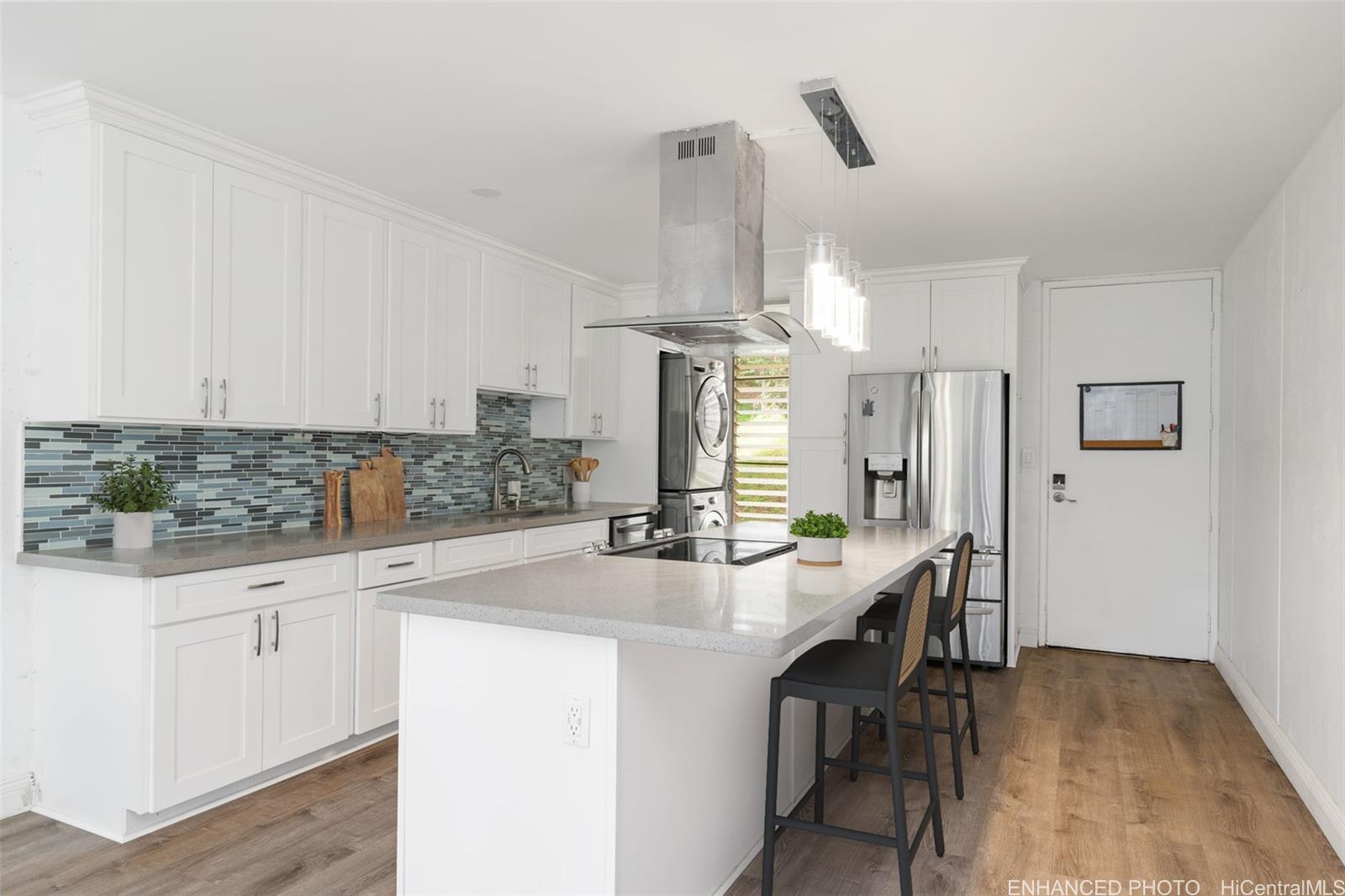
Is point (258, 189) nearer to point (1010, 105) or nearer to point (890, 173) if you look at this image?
point (890, 173)

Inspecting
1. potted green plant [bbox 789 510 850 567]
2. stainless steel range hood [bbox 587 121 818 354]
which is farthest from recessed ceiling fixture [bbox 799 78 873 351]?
potted green plant [bbox 789 510 850 567]

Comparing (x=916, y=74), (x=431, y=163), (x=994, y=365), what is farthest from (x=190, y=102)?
(x=994, y=365)

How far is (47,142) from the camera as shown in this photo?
9.53 feet

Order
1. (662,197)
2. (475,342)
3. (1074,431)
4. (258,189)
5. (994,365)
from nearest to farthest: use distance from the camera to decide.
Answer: (662,197), (258,189), (475,342), (994,365), (1074,431)

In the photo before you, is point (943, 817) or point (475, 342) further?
point (475, 342)

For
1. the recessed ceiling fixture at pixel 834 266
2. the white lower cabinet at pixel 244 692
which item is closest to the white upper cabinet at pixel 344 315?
the white lower cabinet at pixel 244 692

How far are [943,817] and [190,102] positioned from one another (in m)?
3.48

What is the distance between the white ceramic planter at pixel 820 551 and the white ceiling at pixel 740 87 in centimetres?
142

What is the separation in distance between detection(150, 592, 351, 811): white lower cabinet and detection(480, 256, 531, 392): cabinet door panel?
1693mm

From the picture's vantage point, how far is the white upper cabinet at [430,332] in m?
4.03

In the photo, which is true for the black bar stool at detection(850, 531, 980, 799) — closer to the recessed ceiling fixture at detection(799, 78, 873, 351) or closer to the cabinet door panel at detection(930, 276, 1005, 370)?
the recessed ceiling fixture at detection(799, 78, 873, 351)

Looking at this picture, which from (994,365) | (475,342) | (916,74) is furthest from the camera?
(994,365)

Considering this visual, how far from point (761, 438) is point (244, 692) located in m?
4.17

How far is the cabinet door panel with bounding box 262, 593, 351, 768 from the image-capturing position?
307 centimetres
